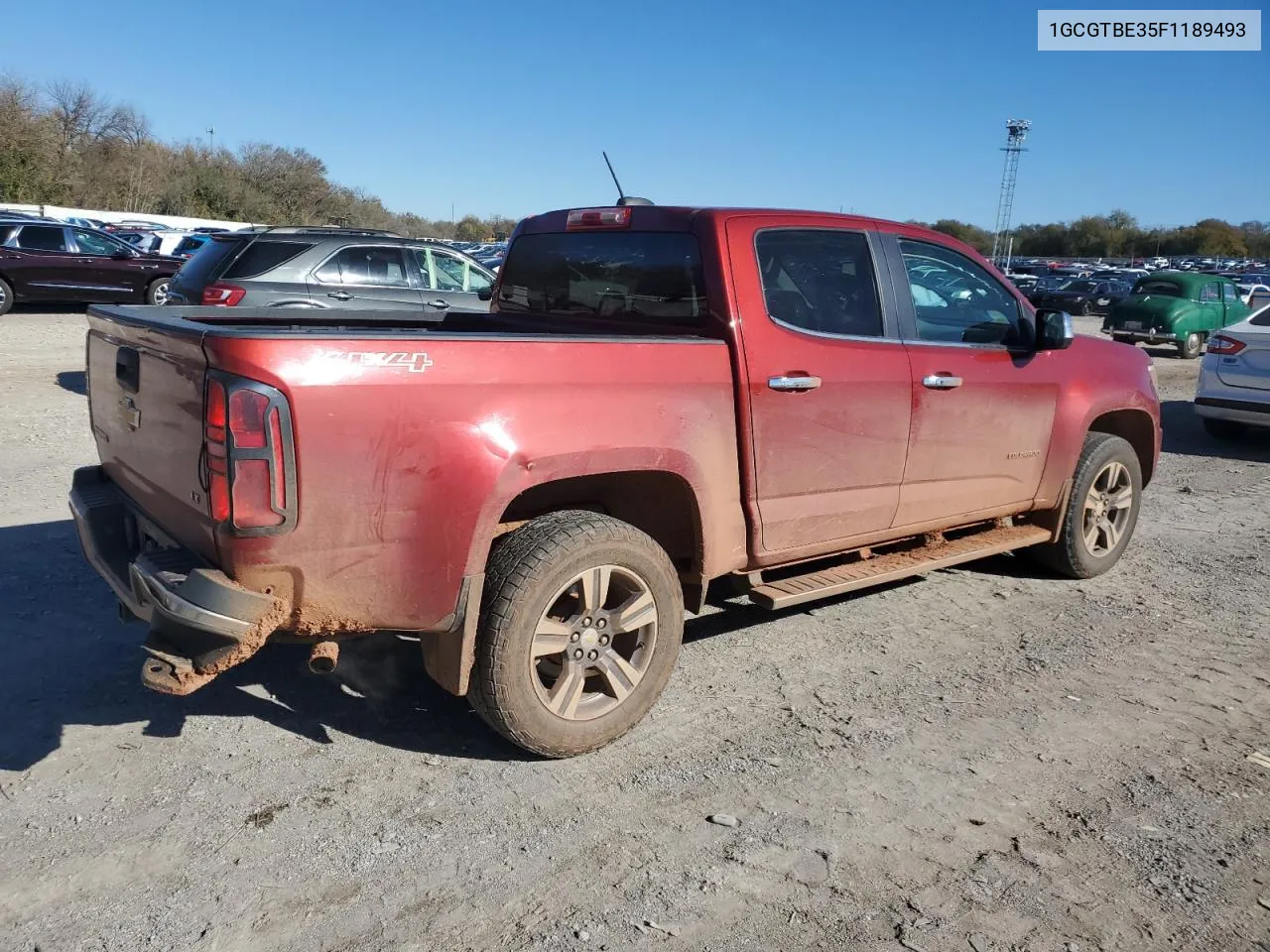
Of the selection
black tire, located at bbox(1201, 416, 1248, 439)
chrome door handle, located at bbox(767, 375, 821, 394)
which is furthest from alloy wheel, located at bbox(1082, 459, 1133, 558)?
black tire, located at bbox(1201, 416, 1248, 439)

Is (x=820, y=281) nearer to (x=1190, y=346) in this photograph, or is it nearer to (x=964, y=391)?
(x=964, y=391)

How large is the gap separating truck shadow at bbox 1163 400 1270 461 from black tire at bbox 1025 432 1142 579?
14.3 feet

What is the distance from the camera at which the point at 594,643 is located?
3.65 metres

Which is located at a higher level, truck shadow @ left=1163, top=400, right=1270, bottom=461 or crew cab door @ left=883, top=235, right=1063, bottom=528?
crew cab door @ left=883, top=235, right=1063, bottom=528

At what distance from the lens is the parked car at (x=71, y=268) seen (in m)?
17.5

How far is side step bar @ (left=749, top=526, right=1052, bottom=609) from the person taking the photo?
4.25 m

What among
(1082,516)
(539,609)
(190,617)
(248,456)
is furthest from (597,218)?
(1082,516)

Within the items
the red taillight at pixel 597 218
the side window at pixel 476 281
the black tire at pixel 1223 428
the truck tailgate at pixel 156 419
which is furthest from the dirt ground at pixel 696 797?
the side window at pixel 476 281

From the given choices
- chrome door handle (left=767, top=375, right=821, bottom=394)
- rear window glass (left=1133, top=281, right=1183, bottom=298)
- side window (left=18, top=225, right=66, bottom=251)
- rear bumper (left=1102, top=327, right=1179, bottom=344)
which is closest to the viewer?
chrome door handle (left=767, top=375, right=821, bottom=394)

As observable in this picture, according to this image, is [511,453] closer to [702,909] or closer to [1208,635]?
[702,909]

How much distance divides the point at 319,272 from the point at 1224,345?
369 inches

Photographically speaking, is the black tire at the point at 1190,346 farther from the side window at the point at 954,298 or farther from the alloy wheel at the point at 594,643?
the alloy wheel at the point at 594,643

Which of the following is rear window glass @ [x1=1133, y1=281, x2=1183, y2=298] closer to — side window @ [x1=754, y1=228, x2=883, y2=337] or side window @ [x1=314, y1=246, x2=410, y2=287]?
side window @ [x1=314, y1=246, x2=410, y2=287]

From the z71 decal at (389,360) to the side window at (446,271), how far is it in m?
8.49
